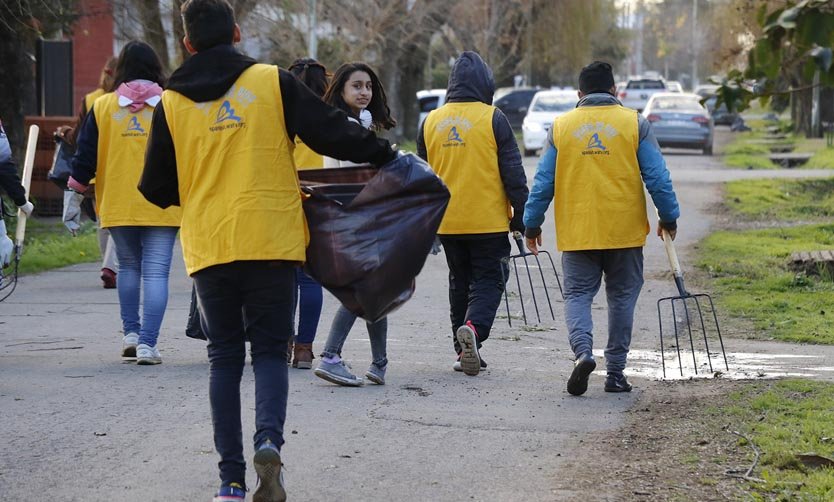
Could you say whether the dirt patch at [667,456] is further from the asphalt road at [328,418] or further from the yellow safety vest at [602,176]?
the yellow safety vest at [602,176]

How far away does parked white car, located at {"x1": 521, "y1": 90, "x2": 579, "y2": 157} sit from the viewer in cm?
3400

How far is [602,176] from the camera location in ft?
23.5

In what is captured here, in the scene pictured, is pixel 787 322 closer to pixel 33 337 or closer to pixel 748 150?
pixel 33 337

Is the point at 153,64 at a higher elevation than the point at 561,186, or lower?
higher

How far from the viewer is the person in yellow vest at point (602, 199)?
23.4 ft

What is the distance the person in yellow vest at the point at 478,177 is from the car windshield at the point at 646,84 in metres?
49.0

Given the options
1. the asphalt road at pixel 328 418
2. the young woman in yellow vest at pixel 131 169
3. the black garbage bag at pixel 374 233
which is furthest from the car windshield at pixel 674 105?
the black garbage bag at pixel 374 233

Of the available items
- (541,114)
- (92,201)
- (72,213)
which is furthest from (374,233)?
(541,114)

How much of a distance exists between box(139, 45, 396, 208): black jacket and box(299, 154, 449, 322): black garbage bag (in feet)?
0.75

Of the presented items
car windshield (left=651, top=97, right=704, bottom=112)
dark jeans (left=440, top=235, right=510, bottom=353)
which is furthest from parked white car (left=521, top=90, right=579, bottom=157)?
dark jeans (left=440, top=235, right=510, bottom=353)

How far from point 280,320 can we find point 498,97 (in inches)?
1741

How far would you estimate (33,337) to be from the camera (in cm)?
901

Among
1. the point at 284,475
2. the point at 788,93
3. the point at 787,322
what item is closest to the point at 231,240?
the point at 284,475

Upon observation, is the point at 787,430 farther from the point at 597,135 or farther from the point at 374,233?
the point at 374,233
